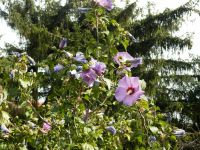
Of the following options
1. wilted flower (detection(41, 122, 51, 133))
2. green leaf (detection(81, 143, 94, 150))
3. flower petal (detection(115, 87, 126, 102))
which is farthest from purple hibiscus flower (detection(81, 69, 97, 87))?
wilted flower (detection(41, 122, 51, 133))

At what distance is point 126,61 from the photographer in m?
2.79

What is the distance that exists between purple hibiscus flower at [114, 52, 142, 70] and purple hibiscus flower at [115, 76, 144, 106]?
0.21 meters

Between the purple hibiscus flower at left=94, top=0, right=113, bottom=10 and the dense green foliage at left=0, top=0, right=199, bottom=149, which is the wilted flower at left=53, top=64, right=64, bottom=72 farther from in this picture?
the purple hibiscus flower at left=94, top=0, right=113, bottom=10

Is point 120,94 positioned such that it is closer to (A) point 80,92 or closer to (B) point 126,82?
(B) point 126,82

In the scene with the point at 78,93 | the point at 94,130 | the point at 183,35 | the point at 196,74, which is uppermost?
the point at 78,93

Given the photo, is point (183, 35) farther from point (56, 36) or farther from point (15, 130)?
point (15, 130)

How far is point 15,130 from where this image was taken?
10.3ft

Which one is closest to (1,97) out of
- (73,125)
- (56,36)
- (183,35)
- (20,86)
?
(20,86)

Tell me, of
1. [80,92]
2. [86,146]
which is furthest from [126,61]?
[86,146]

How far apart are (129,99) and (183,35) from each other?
12.4m

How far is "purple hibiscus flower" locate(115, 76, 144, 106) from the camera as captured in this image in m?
2.55

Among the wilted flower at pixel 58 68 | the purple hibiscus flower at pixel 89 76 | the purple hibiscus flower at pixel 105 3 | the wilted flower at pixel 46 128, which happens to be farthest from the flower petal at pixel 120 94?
the wilted flower at pixel 46 128

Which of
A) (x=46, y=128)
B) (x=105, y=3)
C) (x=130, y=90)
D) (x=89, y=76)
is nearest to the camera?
(x=130, y=90)

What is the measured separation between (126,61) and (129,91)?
1.00 feet
